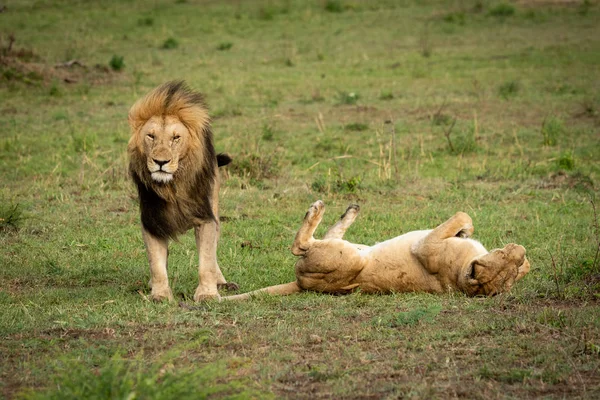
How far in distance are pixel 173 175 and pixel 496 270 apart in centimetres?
186

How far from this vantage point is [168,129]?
5168 millimetres

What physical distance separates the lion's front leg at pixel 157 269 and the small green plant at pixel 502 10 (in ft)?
51.2

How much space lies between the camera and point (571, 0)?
20875 mm

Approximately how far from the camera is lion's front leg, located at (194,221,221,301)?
5242 mm

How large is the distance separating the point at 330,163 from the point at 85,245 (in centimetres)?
342

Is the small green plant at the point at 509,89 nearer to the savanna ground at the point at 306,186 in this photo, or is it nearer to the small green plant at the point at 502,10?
the savanna ground at the point at 306,186

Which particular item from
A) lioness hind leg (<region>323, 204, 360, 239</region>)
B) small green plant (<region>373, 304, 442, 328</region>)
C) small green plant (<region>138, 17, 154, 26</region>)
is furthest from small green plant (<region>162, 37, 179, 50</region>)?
small green plant (<region>373, 304, 442, 328</region>)

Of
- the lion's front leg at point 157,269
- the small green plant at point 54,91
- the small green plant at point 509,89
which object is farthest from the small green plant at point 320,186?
the small green plant at point 54,91

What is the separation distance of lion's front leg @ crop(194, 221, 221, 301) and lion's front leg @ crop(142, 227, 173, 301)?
184 mm

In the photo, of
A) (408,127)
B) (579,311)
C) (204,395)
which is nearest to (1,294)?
(204,395)

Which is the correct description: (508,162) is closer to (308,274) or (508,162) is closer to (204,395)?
(308,274)

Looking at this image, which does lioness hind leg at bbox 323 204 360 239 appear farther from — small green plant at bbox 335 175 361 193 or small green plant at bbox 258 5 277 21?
small green plant at bbox 258 5 277 21

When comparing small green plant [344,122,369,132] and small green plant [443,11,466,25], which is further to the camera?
small green plant [443,11,466,25]

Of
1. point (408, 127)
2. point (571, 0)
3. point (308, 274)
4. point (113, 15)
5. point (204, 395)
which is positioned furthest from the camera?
point (571, 0)
